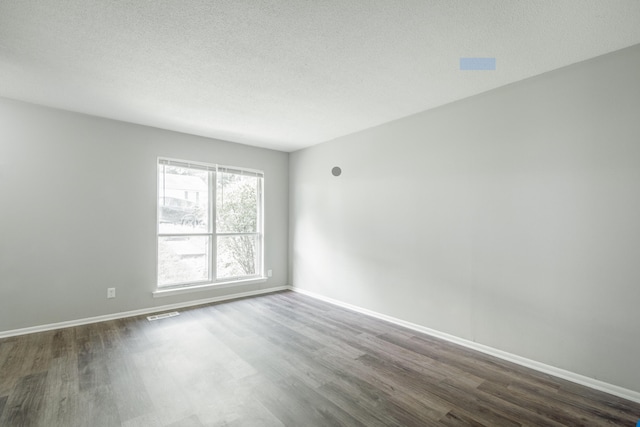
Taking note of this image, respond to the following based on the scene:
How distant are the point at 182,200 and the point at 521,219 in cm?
438

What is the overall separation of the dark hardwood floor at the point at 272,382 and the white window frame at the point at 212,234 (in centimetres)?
98

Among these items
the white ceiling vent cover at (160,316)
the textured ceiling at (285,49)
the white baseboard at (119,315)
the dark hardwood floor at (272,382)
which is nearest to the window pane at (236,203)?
the white baseboard at (119,315)

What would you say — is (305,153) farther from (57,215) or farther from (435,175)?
(57,215)

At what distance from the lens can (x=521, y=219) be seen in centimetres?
272

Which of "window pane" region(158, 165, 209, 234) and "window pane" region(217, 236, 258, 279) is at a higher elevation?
"window pane" region(158, 165, 209, 234)

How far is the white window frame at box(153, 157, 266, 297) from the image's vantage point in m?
4.23

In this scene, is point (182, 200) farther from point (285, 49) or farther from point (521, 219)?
point (521, 219)

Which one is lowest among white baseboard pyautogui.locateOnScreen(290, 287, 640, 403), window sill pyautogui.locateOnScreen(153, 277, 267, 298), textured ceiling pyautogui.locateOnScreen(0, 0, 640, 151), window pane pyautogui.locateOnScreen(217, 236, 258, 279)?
white baseboard pyautogui.locateOnScreen(290, 287, 640, 403)

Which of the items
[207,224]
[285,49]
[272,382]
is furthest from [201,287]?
[285,49]

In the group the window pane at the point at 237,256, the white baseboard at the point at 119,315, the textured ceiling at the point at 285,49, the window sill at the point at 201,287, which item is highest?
the textured ceiling at the point at 285,49

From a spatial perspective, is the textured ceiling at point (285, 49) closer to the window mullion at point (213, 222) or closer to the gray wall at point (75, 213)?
the gray wall at point (75, 213)

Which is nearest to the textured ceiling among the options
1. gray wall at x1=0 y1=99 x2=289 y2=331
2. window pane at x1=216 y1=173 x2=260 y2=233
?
gray wall at x1=0 y1=99 x2=289 y2=331

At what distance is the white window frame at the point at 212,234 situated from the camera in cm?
423

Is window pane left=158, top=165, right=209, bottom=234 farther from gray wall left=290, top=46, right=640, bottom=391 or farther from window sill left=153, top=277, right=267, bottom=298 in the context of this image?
gray wall left=290, top=46, right=640, bottom=391
